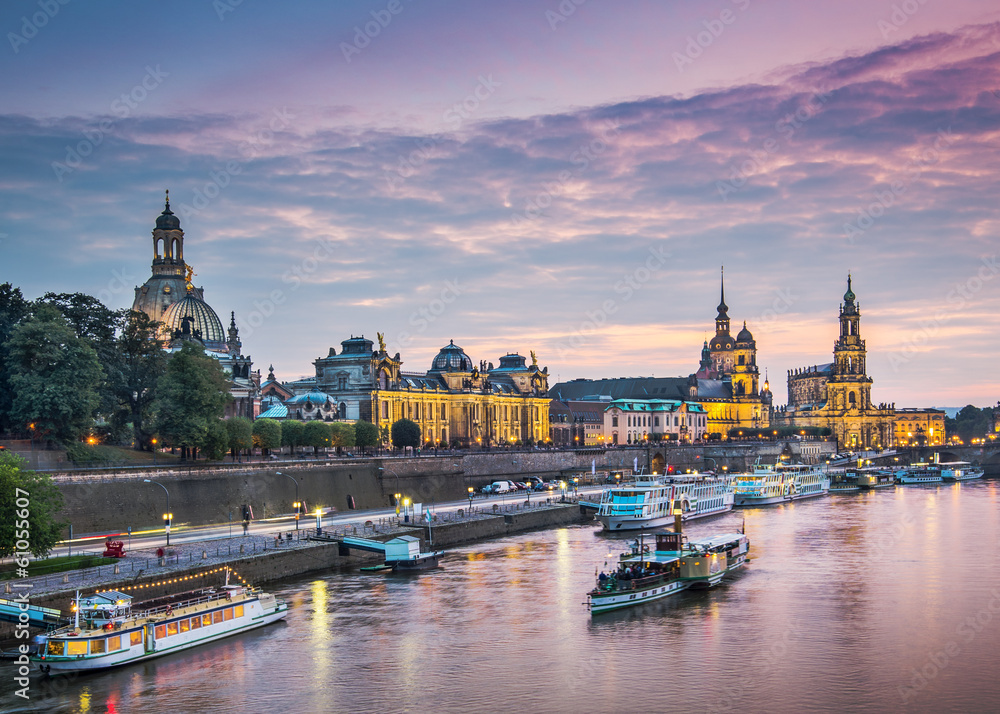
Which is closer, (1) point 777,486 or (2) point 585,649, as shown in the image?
(2) point 585,649

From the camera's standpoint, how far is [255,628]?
45.8 metres

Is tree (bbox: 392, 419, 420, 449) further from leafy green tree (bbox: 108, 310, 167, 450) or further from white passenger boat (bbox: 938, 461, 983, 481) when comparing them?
white passenger boat (bbox: 938, 461, 983, 481)

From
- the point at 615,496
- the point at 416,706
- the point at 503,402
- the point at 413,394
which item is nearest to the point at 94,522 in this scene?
the point at 416,706

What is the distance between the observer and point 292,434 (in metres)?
108

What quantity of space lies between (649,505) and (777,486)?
3707 centimetres

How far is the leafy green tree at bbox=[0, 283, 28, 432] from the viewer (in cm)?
7212

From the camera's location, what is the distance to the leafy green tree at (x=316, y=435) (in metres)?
108

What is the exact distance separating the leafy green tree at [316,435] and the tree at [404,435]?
26.0 meters

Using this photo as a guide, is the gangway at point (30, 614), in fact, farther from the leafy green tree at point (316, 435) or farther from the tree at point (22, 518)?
the leafy green tree at point (316, 435)

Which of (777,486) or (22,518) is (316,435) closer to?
(777,486)

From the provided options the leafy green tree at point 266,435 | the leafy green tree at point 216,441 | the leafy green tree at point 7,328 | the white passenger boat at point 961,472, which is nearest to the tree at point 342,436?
the leafy green tree at point 266,435

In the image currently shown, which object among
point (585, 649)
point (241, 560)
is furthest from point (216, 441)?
point (585, 649)

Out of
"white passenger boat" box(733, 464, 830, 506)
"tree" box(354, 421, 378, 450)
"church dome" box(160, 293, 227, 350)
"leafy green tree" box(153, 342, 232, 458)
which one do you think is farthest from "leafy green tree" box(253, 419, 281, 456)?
"white passenger boat" box(733, 464, 830, 506)

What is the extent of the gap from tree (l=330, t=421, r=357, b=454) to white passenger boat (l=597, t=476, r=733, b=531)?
31.8 metres
